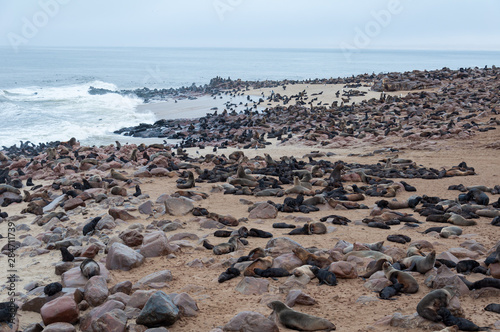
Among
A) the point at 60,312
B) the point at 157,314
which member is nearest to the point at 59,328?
the point at 60,312

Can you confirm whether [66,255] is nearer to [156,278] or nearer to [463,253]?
[156,278]

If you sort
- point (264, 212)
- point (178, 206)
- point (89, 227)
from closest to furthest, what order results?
point (89, 227) < point (264, 212) < point (178, 206)

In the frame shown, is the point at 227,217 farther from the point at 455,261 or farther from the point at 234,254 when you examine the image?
the point at 455,261

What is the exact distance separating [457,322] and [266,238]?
3.27 m

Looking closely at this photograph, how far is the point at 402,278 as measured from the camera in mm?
4473

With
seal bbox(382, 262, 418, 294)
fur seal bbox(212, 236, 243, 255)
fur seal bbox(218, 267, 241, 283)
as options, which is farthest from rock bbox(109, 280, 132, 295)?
seal bbox(382, 262, 418, 294)

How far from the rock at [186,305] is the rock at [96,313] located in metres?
0.54

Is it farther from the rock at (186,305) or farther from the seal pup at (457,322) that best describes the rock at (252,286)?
the seal pup at (457,322)

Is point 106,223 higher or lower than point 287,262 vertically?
lower

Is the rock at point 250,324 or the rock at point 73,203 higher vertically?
the rock at point 250,324

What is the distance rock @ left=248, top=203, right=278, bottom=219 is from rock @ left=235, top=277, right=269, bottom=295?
2856 millimetres

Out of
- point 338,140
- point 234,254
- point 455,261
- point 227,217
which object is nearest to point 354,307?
point 455,261

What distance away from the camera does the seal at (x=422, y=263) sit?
15.3 ft

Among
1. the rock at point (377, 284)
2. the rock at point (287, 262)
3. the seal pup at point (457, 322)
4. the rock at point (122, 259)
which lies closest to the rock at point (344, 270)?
the rock at point (377, 284)
